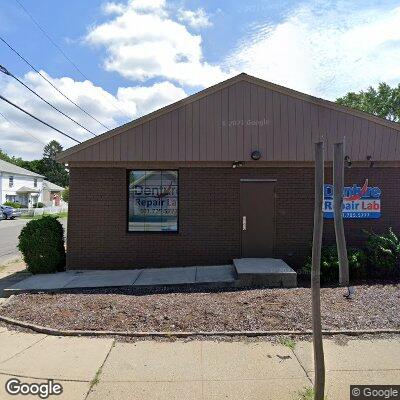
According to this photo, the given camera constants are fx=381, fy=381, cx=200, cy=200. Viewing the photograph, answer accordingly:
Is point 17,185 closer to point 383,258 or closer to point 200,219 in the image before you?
point 200,219

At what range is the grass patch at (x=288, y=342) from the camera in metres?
4.90

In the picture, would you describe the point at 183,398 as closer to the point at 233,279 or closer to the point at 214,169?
the point at 233,279

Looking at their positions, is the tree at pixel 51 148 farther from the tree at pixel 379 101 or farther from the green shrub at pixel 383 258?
the green shrub at pixel 383 258

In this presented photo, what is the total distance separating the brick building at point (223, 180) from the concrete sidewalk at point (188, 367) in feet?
16.4

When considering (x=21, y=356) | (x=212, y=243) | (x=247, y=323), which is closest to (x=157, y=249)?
(x=212, y=243)

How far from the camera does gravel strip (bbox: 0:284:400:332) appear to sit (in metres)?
5.63

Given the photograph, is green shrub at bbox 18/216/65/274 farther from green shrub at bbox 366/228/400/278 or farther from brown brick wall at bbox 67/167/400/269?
green shrub at bbox 366/228/400/278

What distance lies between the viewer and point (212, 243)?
10.1 meters

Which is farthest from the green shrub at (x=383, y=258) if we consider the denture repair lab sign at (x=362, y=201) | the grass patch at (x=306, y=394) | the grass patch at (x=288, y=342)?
the grass patch at (x=306, y=394)

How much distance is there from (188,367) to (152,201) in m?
6.41

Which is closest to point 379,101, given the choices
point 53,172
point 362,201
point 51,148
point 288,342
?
point 362,201

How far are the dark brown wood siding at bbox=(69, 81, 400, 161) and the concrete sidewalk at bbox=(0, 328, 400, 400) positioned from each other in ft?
18.6

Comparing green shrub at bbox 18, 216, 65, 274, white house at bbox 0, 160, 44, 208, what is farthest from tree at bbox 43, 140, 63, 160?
green shrub at bbox 18, 216, 65, 274

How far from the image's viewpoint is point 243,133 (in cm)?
991
